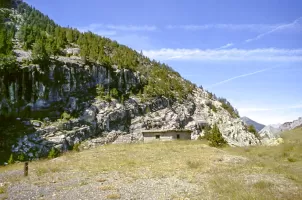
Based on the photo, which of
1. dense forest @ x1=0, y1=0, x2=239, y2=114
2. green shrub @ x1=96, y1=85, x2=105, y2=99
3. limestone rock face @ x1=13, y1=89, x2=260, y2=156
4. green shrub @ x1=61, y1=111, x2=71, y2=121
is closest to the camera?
limestone rock face @ x1=13, y1=89, x2=260, y2=156

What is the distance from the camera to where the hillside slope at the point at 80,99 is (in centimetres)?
7356

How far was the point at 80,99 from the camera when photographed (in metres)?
88.1

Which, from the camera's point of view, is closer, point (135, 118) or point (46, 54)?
point (46, 54)

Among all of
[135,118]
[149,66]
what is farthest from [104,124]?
[149,66]

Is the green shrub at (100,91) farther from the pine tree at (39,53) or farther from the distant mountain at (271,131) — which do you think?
the distant mountain at (271,131)

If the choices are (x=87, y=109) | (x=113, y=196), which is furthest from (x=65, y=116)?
(x=113, y=196)

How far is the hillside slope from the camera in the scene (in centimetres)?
7356

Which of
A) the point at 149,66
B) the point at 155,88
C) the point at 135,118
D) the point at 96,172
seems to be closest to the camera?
the point at 96,172

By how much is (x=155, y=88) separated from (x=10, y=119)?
5632 centimetres

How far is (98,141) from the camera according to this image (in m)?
81.0

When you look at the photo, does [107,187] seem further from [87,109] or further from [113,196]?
[87,109]

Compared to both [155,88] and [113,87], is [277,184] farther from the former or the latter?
[155,88]

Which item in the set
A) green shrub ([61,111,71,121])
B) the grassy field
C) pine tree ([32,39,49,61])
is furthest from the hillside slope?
the grassy field

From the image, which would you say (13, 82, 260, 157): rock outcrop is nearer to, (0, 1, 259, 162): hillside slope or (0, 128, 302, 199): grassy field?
(0, 1, 259, 162): hillside slope
